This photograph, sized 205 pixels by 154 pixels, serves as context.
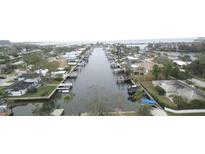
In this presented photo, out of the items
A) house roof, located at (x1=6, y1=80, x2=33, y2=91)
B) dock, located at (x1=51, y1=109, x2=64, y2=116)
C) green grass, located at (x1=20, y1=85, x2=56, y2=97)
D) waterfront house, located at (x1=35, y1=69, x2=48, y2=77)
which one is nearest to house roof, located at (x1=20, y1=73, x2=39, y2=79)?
waterfront house, located at (x1=35, y1=69, x2=48, y2=77)

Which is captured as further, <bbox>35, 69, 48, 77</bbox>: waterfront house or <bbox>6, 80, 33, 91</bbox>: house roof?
<bbox>35, 69, 48, 77</bbox>: waterfront house

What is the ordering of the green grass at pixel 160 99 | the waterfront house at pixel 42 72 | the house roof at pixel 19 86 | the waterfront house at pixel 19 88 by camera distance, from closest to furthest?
the green grass at pixel 160 99, the waterfront house at pixel 19 88, the house roof at pixel 19 86, the waterfront house at pixel 42 72

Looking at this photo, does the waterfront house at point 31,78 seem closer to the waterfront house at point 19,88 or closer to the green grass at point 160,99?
the waterfront house at point 19,88

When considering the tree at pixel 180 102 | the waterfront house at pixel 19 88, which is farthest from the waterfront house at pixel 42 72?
the tree at pixel 180 102

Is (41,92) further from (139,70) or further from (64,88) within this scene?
(139,70)

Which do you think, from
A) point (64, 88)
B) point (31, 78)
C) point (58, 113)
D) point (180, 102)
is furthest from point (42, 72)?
point (180, 102)

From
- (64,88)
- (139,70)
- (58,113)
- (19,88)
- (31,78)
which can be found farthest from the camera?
(139,70)

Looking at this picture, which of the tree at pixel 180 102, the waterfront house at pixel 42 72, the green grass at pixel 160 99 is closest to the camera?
the tree at pixel 180 102

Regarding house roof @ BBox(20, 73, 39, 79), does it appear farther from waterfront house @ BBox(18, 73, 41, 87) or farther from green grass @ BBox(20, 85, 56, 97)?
green grass @ BBox(20, 85, 56, 97)
